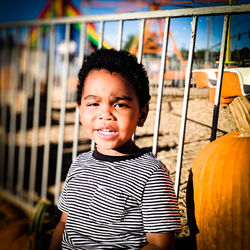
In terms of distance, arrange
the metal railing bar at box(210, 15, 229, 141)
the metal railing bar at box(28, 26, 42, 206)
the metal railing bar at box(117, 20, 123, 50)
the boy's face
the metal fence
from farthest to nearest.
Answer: the metal railing bar at box(28, 26, 42, 206) → the metal railing bar at box(117, 20, 123, 50) → the metal fence → the metal railing bar at box(210, 15, 229, 141) → the boy's face

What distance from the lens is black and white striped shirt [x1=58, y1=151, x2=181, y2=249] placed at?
2.92 ft

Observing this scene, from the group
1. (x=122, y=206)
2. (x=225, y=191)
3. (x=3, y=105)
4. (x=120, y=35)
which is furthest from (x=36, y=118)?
(x=225, y=191)

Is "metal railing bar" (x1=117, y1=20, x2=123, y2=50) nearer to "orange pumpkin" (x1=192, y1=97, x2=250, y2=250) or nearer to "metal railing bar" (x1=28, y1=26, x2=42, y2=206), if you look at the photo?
"orange pumpkin" (x1=192, y1=97, x2=250, y2=250)

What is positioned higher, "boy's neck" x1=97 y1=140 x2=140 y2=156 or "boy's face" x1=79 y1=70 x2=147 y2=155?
"boy's face" x1=79 y1=70 x2=147 y2=155

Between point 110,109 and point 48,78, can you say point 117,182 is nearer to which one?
point 110,109

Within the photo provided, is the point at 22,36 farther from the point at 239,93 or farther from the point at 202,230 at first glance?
the point at 202,230

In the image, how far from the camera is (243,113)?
970mm

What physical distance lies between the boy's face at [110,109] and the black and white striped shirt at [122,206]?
0.11 metres

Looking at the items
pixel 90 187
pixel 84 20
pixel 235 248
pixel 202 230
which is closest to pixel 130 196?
pixel 90 187

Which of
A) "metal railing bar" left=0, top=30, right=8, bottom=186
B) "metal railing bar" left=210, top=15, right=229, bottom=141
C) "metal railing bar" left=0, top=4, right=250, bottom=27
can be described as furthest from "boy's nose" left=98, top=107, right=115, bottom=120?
"metal railing bar" left=0, top=30, right=8, bottom=186

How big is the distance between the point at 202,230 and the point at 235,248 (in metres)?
0.14

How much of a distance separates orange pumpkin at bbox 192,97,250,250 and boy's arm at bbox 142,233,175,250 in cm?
20

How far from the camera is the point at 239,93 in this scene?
3.64ft

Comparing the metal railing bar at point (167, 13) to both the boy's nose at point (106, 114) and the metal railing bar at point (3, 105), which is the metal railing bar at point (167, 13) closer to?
the boy's nose at point (106, 114)
